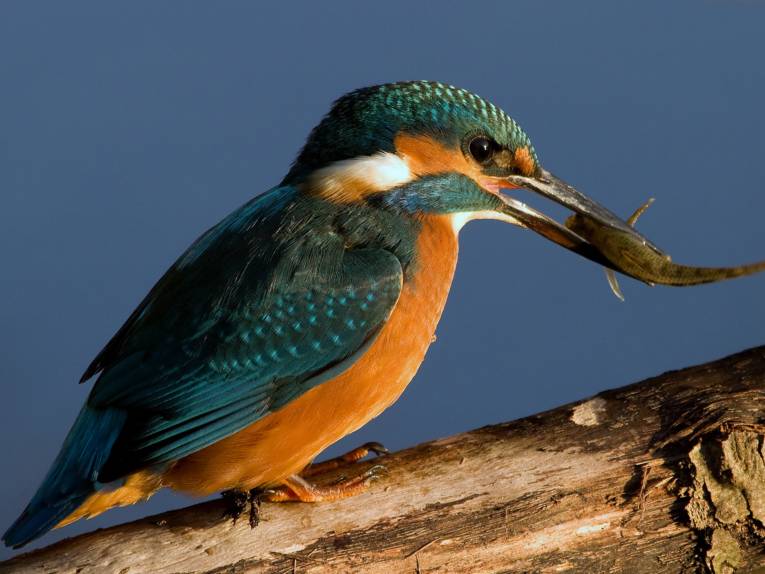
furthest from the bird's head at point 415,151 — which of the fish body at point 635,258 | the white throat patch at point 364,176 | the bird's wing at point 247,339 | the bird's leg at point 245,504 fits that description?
the bird's leg at point 245,504

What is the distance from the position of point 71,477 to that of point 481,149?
1.27 meters

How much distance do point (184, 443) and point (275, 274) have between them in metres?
0.45

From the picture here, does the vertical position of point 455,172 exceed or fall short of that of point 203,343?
it exceeds it

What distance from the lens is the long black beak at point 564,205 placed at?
329 cm

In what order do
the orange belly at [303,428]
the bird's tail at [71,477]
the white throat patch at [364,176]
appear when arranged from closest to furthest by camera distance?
the bird's tail at [71,477] < the orange belly at [303,428] < the white throat patch at [364,176]

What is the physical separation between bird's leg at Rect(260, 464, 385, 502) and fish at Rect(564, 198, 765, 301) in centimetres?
84

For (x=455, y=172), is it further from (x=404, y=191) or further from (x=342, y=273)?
(x=342, y=273)

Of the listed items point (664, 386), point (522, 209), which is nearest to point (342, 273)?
point (522, 209)

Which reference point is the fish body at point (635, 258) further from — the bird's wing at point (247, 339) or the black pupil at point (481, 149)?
the bird's wing at point (247, 339)

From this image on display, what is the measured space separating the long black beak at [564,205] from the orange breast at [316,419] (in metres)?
0.37

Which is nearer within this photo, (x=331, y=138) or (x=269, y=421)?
(x=269, y=421)

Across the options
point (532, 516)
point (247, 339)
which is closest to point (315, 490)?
point (247, 339)

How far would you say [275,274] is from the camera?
304cm

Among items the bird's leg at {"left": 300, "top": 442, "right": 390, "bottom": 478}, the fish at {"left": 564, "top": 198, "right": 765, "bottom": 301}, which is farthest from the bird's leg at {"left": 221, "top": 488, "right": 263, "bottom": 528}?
the fish at {"left": 564, "top": 198, "right": 765, "bottom": 301}
